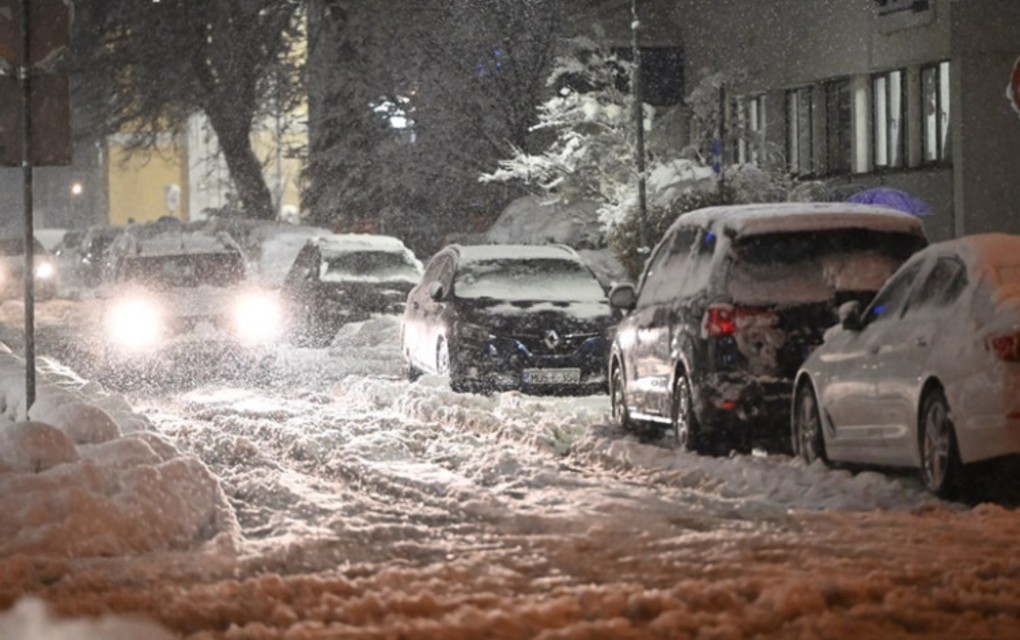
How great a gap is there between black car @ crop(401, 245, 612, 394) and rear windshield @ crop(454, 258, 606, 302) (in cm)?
1

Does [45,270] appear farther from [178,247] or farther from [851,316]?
[851,316]

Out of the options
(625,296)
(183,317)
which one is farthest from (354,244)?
(625,296)

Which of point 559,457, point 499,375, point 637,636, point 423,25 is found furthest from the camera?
point 423,25

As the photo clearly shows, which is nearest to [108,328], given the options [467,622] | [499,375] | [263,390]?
[263,390]

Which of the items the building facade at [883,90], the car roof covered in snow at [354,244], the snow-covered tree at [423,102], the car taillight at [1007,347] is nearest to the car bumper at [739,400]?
the car taillight at [1007,347]

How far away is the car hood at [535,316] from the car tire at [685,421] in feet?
17.1

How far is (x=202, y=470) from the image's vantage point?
1143 centimetres

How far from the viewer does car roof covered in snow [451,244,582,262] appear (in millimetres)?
22234

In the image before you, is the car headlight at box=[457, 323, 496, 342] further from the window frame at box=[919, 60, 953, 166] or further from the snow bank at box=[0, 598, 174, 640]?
the window frame at box=[919, 60, 953, 166]

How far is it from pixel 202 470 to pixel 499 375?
8.89 metres

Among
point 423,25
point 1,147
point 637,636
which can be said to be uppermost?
point 423,25

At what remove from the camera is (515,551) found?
9.80 meters

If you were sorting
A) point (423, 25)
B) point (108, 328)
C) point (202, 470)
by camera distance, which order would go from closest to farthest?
point (202, 470)
point (108, 328)
point (423, 25)

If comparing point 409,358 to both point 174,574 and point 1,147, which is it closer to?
point 1,147
